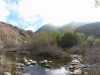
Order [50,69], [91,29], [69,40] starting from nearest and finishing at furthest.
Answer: [50,69] → [69,40] → [91,29]

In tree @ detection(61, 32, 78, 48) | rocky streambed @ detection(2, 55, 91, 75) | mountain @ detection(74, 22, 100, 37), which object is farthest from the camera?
mountain @ detection(74, 22, 100, 37)

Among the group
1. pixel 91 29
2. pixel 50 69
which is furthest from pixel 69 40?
pixel 91 29

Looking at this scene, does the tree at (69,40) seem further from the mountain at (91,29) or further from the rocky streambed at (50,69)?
the mountain at (91,29)

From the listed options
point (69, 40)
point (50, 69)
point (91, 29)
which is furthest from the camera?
point (91, 29)

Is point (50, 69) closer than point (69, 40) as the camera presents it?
Yes

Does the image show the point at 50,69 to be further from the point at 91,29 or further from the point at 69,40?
the point at 91,29

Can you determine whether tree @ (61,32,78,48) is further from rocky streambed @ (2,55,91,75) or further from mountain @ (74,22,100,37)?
mountain @ (74,22,100,37)

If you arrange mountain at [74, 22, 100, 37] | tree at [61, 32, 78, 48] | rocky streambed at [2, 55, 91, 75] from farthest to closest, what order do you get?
mountain at [74, 22, 100, 37] → tree at [61, 32, 78, 48] → rocky streambed at [2, 55, 91, 75]

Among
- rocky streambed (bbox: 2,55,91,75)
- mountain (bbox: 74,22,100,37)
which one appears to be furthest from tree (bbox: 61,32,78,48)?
mountain (bbox: 74,22,100,37)

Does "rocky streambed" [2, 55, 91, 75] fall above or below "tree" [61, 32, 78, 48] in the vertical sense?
below

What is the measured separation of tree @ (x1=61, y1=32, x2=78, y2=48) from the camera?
65625mm

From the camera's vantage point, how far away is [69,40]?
6588 centimetres

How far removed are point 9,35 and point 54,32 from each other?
11873 cm

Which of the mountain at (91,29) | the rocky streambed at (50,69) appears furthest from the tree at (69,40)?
the mountain at (91,29)
